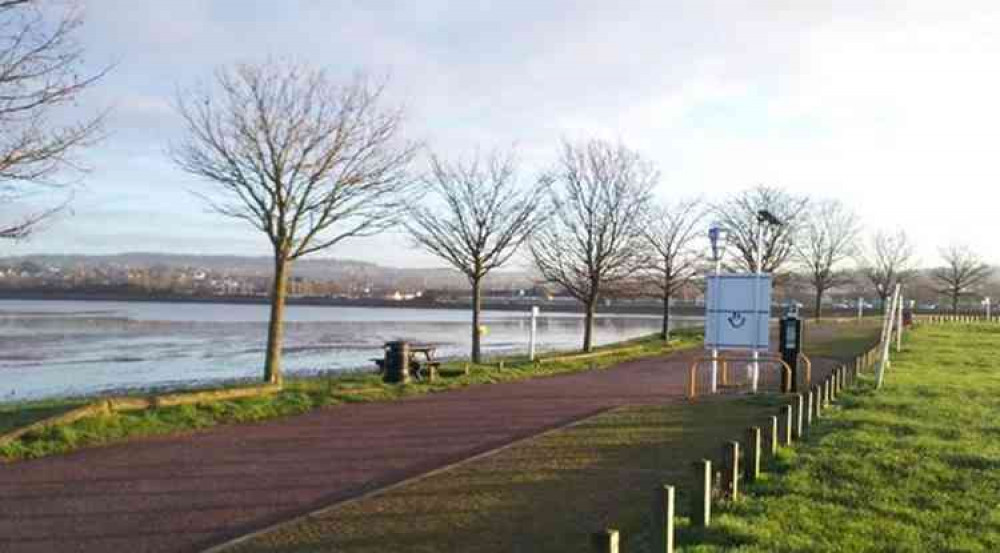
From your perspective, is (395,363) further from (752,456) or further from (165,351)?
(165,351)

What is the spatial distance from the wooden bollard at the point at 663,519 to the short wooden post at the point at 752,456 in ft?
9.57

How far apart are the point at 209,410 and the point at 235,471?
3.54m

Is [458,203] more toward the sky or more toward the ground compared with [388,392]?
more toward the sky

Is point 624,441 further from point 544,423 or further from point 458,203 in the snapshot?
point 458,203

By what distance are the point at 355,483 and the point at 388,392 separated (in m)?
6.71

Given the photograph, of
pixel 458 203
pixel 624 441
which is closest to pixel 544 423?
pixel 624 441

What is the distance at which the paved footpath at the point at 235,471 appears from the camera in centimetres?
674

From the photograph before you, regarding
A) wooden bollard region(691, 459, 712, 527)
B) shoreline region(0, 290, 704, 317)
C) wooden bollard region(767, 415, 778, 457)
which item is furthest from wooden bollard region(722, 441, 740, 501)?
shoreline region(0, 290, 704, 317)

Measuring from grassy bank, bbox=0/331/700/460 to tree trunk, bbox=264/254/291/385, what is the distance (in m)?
0.38

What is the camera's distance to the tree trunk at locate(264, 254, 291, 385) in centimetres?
1518

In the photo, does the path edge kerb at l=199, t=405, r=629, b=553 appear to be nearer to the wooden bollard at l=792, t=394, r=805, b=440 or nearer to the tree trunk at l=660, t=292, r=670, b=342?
the wooden bollard at l=792, t=394, r=805, b=440

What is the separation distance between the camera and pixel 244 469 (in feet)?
29.4

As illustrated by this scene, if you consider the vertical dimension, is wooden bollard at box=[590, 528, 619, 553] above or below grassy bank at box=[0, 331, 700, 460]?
above

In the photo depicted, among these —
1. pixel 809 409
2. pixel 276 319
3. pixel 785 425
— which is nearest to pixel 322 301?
pixel 276 319
